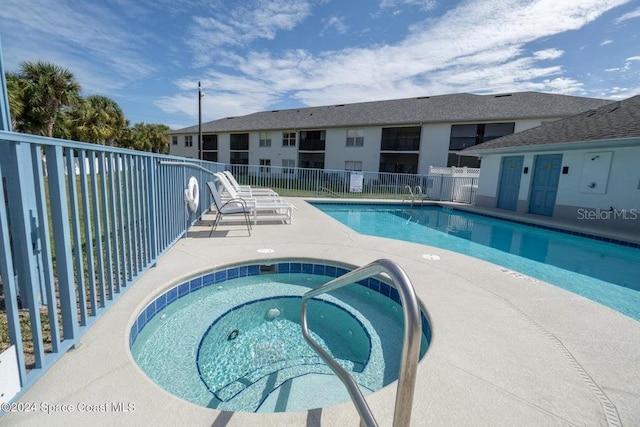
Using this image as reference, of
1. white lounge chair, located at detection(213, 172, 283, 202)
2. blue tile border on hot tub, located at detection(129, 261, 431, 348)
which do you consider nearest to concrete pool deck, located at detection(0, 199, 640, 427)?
blue tile border on hot tub, located at detection(129, 261, 431, 348)

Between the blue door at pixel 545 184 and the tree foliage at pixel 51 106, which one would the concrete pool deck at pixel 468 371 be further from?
the tree foliage at pixel 51 106

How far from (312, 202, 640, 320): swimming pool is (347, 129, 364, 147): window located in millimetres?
12868

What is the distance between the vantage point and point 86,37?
30.2ft

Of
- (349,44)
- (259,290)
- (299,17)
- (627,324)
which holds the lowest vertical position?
(259,290)

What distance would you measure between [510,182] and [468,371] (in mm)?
13355

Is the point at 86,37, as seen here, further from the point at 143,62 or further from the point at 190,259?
the point at 190,259

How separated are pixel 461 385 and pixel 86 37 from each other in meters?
13.2

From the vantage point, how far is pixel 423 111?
74.1 feet

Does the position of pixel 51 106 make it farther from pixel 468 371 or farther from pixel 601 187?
pixel 601 187

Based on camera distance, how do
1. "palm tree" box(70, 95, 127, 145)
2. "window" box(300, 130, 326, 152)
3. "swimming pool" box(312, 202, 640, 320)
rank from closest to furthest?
"swimming pool" box(312, 202, 640, 320) → "palm tree" box(70, 95, 127, 145) → "window" box(300, 130, 326, 152)

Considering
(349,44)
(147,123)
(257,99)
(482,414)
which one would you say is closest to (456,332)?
(482,414)

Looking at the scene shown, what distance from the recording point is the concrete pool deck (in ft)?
5.06

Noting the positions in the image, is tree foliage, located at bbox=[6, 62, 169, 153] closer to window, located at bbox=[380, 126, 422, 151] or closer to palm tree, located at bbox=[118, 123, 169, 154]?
palm tree, located at bbox=[118, 123, 169, 154]

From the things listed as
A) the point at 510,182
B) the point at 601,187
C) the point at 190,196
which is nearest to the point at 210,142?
the point at 510,182
